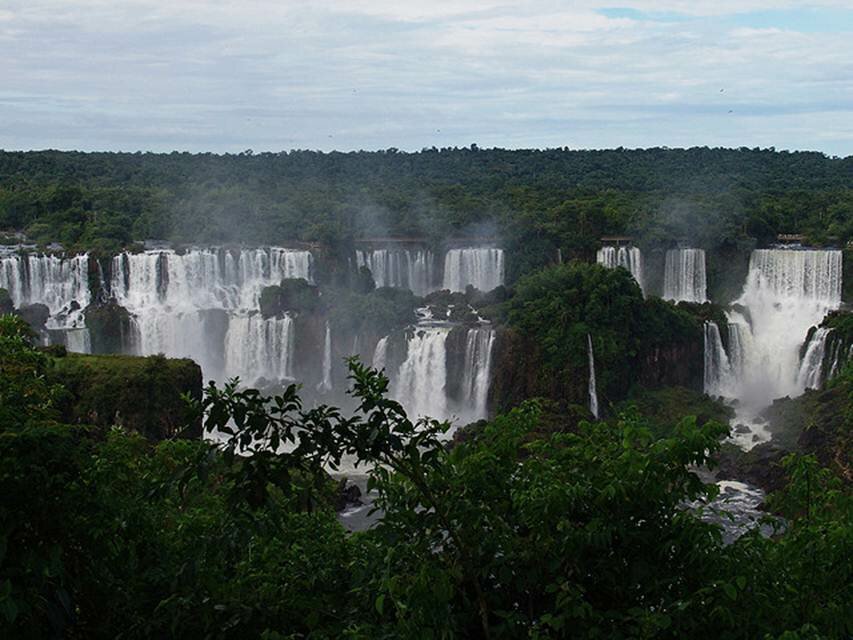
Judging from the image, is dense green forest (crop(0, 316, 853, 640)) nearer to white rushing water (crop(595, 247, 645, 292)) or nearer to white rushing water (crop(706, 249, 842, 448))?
white rushing water (crop(706, 249, 842, 448))

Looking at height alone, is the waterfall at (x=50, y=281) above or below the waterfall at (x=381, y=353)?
above

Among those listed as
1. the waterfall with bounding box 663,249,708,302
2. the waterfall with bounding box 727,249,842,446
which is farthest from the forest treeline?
the waterfall with bounding box 727,249,842,446

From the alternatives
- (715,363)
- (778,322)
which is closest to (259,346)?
(715,363)

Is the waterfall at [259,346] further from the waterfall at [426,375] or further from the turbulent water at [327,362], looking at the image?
the waterfall at [426,375]

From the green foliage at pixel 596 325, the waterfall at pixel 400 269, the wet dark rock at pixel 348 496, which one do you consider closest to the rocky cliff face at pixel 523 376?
the green foliage at pixel 596 325

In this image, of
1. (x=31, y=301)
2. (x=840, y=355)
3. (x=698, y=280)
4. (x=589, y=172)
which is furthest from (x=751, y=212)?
(x=589, y=172)

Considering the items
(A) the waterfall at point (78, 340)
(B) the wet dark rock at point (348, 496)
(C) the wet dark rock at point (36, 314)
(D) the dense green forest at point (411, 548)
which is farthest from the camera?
(C) the wet dark rock at point (36, 314)

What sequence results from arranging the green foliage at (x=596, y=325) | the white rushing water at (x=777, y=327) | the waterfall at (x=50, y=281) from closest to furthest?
the green foliage at (x=596, y=325)
the white rushing water at (x=777, y=327)
the waterfall at (x=50, y=281)

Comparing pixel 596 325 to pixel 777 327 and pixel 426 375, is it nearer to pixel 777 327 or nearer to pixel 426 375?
pixel 426 375
